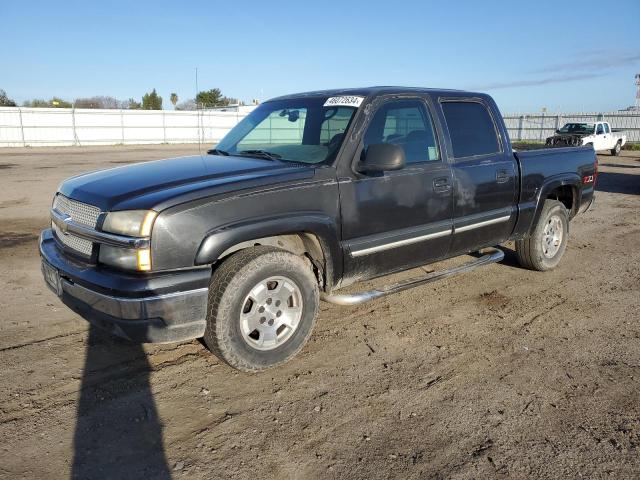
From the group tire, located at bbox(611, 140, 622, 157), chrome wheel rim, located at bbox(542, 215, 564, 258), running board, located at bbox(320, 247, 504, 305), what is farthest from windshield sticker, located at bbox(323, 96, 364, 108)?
tire, located at bbox(611, 140, 622, 157)

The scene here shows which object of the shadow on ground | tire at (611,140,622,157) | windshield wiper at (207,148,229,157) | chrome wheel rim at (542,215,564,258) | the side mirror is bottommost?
the shadow on ground

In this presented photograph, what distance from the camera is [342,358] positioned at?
3658 millimetres

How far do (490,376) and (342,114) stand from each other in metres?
2.22

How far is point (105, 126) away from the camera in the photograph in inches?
1416

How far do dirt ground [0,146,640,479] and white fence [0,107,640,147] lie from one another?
107 ft

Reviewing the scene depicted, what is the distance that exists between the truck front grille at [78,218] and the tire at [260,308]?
82 centimetres

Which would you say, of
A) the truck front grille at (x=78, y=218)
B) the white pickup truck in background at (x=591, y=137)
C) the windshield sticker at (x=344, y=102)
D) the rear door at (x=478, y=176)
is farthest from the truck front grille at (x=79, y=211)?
the white pickup truck in background at (x=591, y=137)

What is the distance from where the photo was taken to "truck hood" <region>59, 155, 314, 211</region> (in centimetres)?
304

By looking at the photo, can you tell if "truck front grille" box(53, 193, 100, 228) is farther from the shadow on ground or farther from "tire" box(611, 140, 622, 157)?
"tire" box(611, 140, 622, 157)

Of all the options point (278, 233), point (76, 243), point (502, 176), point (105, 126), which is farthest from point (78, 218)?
point (105, 126)

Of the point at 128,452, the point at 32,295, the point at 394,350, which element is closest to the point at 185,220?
the point at 128,452

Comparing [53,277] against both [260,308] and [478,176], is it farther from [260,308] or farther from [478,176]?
[478,176]

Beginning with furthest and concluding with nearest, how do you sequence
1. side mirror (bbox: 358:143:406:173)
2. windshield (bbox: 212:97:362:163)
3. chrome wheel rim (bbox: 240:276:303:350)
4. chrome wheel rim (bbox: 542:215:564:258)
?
chrome wheel rim (bbox: 542:215:564:258) → windshield (bbox: 212:97:362:163) → side mirror (bbox: 358:143:406:173) → chrome wheel rim (bbox: 240:276:303:350)

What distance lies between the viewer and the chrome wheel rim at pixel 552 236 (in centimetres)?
561
